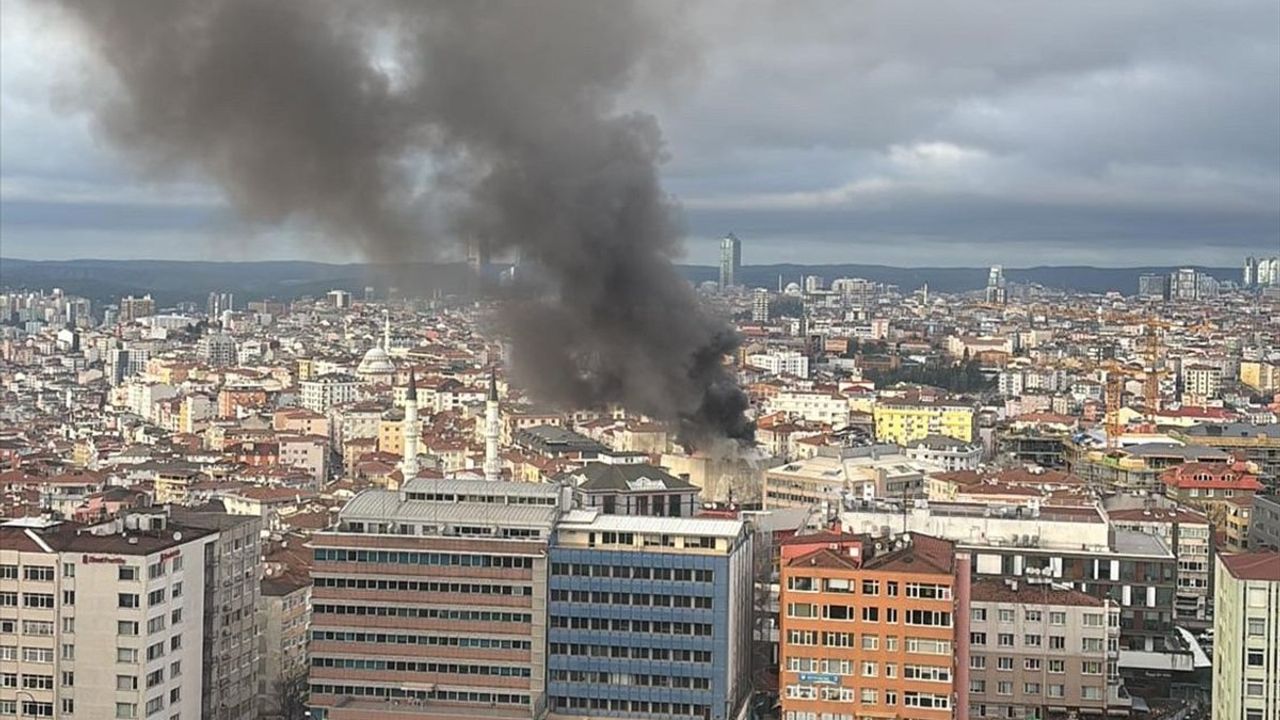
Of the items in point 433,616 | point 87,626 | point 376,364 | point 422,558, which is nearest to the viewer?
point 87,626

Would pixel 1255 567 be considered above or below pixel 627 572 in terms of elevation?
above

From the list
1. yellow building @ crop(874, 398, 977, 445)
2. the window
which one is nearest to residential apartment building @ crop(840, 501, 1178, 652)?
the window

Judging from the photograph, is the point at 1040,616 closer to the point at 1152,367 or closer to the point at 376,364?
the point at 376,364

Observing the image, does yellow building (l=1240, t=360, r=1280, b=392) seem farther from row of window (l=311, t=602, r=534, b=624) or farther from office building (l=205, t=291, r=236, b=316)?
office building (l=205, t=291, r=236, b=316)

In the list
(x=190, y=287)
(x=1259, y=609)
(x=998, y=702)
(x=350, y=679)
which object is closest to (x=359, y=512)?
(x=350, y=679)

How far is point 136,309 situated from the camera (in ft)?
426

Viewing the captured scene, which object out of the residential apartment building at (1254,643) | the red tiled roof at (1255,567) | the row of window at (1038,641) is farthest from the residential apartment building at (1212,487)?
the residential apartment building at (1254,643)

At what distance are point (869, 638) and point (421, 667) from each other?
516cm

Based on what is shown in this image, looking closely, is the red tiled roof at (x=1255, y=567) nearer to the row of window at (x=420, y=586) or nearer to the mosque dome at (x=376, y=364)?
the row of window at (x=420, y=586)

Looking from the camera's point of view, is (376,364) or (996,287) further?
(996,287)

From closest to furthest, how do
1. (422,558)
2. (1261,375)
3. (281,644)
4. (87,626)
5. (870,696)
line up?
(870,696)
(87,626)
(422,558)
(281,644)
(1261,375)

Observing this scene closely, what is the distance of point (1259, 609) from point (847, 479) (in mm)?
21579

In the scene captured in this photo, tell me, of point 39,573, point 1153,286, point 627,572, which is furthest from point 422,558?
point 1153,286

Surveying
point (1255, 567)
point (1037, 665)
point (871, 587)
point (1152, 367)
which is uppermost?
point (1152, 367)
